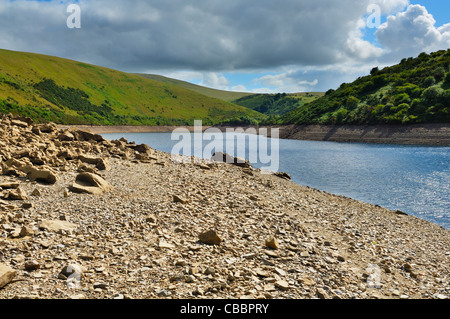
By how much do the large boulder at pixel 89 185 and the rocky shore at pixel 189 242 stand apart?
6cm

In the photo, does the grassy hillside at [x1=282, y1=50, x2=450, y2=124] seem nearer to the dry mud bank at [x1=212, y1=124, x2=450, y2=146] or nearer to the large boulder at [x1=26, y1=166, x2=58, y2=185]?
the dry mud bank at [x1=212, y1=124, x2=450, y2=146]

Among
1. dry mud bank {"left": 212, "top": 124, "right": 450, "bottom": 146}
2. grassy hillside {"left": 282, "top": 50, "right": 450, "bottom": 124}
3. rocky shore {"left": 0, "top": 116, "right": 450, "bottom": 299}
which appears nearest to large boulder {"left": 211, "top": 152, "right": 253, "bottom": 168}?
rocky shore {"left": 0, "top": 116, "right": 450, "bottom": 299}

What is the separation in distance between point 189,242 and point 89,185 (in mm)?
7366

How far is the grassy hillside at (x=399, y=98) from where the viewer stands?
88.1 metres

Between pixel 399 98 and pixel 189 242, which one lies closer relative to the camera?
pixel 189 242

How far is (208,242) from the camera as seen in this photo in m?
11.1

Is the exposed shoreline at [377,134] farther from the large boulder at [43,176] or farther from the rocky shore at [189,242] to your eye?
the rocky shore at [189,242]

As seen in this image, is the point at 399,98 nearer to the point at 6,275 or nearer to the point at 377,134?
the point at 377,134

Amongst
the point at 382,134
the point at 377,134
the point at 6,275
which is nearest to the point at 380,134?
the point at 382,134

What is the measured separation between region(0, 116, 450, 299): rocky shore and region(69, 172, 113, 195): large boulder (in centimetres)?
6

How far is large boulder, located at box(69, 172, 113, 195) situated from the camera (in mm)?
14950

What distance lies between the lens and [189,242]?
11102mm

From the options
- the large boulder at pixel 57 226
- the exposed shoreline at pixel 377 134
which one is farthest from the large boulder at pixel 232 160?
the exposed shoreline at pixel 377 134
